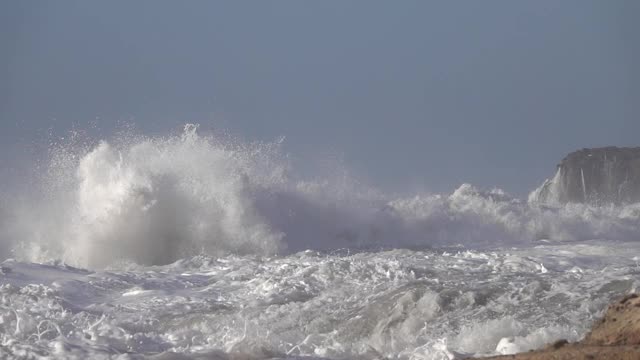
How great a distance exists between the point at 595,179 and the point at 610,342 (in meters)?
37.7

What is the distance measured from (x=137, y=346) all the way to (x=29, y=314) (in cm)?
170

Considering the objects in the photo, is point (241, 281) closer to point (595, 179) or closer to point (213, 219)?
point (213, 219)

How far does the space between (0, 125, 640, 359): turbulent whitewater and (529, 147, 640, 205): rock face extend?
19461 millimetres

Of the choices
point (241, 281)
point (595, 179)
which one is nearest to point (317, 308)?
point (241, 281)

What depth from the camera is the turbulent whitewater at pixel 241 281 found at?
287 inches

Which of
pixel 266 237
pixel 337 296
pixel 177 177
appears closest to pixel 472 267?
pixel 337 296

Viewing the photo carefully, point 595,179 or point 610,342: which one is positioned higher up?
point 595,179

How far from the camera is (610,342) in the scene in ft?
16.7

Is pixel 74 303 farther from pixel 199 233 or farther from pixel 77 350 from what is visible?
pixel 199 233

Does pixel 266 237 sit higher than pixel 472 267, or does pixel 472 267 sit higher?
pixel 266 237

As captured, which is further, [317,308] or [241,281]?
[241,281]

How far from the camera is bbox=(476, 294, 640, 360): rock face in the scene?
4.59 m

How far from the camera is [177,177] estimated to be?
68.4 ft

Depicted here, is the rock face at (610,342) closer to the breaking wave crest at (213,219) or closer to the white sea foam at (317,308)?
the white sea foam at (317,308)
